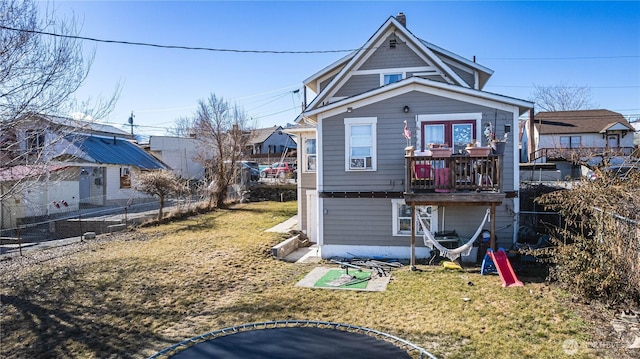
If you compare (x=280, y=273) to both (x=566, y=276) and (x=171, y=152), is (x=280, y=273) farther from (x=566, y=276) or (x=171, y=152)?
(x=171, y=152)

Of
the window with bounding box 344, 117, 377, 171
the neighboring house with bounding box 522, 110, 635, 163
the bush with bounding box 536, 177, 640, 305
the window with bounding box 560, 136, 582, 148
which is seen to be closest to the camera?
the bush with bounding box 536, 177, 640, 305

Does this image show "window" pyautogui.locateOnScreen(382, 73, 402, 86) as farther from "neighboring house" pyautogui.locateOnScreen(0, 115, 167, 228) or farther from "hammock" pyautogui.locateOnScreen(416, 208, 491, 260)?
"neighboring house" pyautogui.locateOnScreen(0, 115, 167, 228)

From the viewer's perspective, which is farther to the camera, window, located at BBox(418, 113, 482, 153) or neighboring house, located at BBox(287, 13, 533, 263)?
window, located at BBox(418, 113, 482, 153)

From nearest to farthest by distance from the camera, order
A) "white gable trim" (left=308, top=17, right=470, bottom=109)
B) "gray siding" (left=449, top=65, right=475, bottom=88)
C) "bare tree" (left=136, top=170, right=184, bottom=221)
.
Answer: "white gable trim" (left=308, top=17, right=470, bottom=109) < "gray siding" (left=449, top=65, right=475, bottom=88) < "bare tree" (left=136, top=170, right=184, bottom=221)

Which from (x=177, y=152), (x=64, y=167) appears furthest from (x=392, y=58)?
(x=177, y=152)

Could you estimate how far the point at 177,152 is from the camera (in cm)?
3266

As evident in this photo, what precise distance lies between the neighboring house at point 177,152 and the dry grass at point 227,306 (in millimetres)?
23033

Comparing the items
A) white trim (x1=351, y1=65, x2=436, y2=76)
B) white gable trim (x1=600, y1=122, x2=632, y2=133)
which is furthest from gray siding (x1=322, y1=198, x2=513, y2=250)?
white gable trim (x1=600, y1=122, x2=632, y2=133)

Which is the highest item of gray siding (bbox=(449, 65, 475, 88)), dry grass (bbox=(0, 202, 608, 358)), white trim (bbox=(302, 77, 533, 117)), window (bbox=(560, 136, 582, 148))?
gray siding (bbox=(449, 65, 475, 88))

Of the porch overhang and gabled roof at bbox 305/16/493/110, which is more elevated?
gabled roof at bbox 305/16/493/110

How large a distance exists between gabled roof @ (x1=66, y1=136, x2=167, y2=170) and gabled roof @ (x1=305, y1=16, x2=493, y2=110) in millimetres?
16320

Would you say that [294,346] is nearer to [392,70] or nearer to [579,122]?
[392,70]

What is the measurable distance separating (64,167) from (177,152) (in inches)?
646

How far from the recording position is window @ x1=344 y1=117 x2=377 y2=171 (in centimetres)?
1032
